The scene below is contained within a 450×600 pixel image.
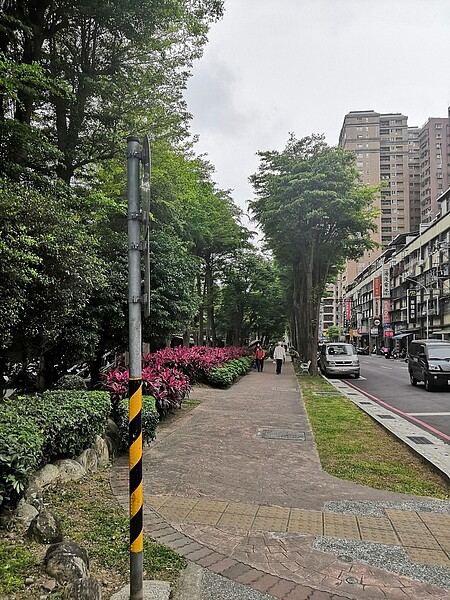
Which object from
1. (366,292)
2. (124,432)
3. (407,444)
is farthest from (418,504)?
(366,292)

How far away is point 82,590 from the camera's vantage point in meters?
3.02

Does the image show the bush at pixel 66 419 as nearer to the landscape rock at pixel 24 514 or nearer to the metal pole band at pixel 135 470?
the landscape rock at pixel 24 514

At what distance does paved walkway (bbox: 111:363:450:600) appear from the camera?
3.68 metres

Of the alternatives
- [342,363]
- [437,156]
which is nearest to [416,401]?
[342,363]

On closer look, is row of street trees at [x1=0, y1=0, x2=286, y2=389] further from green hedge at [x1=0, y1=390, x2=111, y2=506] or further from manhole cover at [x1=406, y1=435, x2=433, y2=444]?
manhole cover at [x1=406, y1=435, x2=433, y2=444]

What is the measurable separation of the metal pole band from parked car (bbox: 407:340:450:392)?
16.6 m

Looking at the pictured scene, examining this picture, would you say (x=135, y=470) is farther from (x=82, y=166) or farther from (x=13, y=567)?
(x=82, y=166)

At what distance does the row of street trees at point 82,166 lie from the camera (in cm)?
798

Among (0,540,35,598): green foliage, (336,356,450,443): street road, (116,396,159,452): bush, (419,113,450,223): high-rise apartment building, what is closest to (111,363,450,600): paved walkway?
(116,396,159,452): bush

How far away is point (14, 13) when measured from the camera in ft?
33.3

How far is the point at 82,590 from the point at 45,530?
94 centimetres

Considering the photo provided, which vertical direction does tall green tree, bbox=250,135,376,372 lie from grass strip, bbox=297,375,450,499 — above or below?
above

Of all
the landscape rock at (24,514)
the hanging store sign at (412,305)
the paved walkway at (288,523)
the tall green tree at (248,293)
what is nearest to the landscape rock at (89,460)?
the paved walkway at (288,523)

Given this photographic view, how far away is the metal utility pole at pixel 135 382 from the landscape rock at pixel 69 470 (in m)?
2.64
